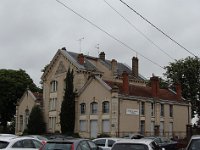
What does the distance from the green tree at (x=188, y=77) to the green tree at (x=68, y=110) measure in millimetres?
21616

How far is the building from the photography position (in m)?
52.4

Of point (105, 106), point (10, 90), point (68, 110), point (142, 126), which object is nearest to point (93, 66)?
point (68, 110)

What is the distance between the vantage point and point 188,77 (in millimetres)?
72812

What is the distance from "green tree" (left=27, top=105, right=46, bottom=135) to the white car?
39581 mm

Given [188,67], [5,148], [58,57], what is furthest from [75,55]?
[5,148]

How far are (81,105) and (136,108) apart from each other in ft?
24.3

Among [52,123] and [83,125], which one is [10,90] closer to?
[52,123]

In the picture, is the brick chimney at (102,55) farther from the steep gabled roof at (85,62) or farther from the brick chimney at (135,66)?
the brick chimney at (135,66)

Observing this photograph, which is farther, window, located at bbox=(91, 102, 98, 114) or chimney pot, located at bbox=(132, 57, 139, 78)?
chimney pot, located at bbox=(132, 57, 139, 78)

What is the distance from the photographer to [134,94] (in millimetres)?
53844

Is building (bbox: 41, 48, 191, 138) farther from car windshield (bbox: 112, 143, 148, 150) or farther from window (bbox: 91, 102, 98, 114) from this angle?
car windshield (bbox: 112, 143, 148, 150)

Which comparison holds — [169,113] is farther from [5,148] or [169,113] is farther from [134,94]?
[5,148]

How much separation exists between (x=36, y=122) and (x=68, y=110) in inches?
273

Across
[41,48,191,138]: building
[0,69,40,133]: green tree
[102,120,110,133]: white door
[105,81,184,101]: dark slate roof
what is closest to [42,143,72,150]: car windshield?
[41,48,191,138]: building
